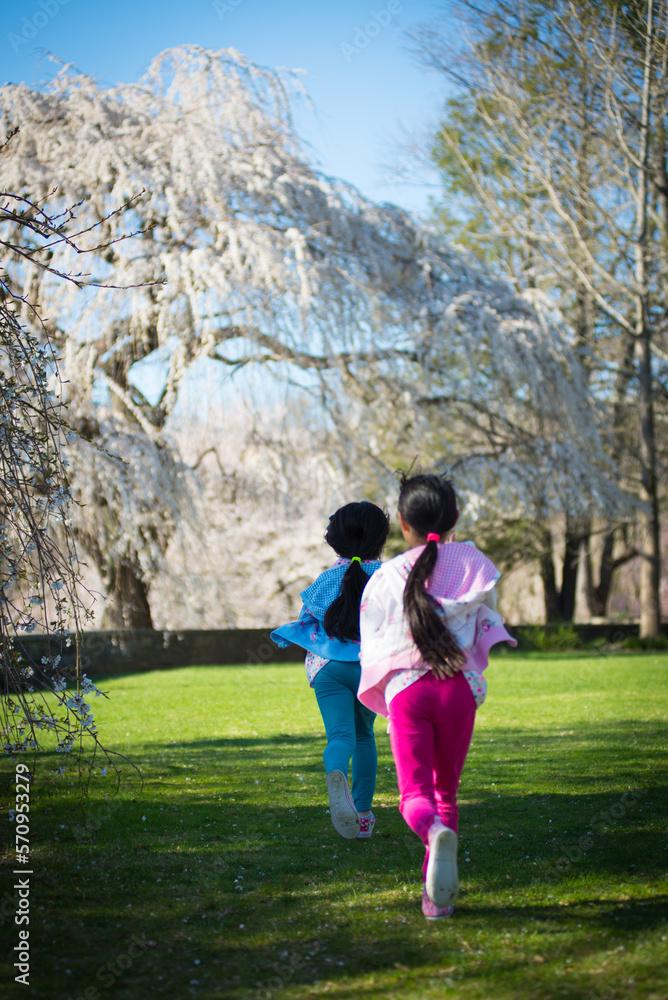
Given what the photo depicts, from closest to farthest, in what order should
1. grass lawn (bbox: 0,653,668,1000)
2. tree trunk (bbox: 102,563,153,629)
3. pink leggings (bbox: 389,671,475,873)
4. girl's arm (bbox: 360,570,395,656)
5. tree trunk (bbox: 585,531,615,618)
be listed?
grass lawn (bbox: 0,653,668,1000) → pink leggings (bbox: 389,671,475,873) → girl's arm (bbox: 360,570,395,656) → tree trunk (bbox: 102,563,153,629) → tree trunk (bbox: 585,531,615,618)

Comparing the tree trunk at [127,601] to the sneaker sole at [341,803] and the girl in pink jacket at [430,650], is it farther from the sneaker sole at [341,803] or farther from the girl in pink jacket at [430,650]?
the girl in pink jacket at [430,650]

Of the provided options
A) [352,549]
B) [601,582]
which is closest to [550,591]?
[601,582]

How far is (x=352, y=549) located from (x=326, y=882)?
1.34 meters

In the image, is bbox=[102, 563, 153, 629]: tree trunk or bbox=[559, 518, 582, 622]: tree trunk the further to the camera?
bbox=[559, 518, 582, 622]: tree trunk

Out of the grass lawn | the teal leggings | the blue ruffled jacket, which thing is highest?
the blue ruffled jacket

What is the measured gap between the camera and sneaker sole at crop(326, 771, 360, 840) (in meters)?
2.87

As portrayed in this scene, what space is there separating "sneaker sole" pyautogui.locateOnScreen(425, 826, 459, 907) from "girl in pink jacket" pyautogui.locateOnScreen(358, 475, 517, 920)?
2.8 inches

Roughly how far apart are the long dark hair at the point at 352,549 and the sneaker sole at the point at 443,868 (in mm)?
1065

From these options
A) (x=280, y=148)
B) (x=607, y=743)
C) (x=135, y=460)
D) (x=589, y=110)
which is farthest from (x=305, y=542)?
(x=589, y=110)

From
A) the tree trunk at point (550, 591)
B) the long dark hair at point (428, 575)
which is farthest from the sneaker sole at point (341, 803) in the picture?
the tree trunk at point (550, 591)

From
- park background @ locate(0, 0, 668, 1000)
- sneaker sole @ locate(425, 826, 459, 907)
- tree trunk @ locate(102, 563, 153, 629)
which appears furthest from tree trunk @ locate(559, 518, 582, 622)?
sneaker sole @ locate(425, 826, 459, 907)

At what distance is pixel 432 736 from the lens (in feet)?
8.39

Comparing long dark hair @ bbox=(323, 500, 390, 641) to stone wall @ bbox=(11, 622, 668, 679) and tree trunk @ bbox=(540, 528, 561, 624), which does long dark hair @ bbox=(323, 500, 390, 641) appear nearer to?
stone wall @ bbox=(11, 622, 668, 679)

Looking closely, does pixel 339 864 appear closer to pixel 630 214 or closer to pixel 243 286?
pixel 243 286
